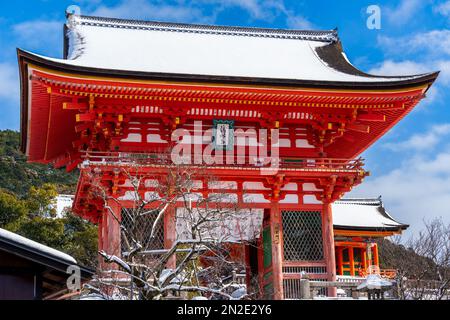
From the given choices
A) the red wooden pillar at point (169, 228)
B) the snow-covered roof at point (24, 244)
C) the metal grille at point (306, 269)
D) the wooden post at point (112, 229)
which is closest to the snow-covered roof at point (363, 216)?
the metal grille at point (306, 269)

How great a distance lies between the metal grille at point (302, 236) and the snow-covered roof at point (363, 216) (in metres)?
10.8

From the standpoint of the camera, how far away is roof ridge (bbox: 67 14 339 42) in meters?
26.7

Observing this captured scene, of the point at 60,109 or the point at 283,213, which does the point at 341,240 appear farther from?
the point at 60,109

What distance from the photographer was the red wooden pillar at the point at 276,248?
63.2 ft

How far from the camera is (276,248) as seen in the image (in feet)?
64.5

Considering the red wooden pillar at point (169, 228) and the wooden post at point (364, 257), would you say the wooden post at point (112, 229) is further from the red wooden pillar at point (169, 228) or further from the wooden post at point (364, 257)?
the wooden post at point (364, 257)

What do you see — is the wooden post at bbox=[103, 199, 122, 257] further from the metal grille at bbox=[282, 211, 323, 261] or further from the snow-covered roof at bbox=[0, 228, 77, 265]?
the snow-covered roof at bbox=[0, 228, 77, 265]

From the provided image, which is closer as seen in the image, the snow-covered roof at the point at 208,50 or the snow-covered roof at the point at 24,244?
the snow-covered roof at the point at 24,244

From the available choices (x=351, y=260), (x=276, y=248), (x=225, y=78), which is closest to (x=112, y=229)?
(x=276, y=248)

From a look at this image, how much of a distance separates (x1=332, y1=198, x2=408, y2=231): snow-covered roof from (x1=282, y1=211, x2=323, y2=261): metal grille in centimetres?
1085

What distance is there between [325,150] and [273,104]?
9.84 ft

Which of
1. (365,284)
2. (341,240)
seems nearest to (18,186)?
(341,240)

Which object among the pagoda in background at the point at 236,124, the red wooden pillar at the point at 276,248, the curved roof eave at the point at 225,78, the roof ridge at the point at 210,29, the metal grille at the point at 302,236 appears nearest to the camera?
the curved roof eave at the point at 225,78

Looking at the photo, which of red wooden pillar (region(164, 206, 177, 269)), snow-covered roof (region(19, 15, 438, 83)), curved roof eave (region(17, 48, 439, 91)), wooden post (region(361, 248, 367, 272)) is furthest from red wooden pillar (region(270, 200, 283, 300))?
wooden post (region(361, 248, 367, 272))
